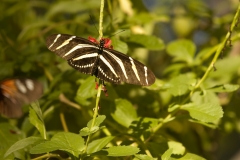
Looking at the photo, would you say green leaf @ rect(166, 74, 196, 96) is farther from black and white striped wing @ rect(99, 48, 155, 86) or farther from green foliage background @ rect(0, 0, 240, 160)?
black and white striped wing @ rect(99, 48, 155, 86)

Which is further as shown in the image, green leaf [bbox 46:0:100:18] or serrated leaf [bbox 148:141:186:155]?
green leaf [bbox 46:0:100:18]

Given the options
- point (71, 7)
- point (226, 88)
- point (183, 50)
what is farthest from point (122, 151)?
point (71, 7)

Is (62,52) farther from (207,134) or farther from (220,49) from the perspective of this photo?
(207,134)

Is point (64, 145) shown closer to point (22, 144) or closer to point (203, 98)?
point (22, 144)

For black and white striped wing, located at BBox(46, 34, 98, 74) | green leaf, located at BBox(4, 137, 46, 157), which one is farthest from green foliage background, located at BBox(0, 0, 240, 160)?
black and white striped wing, located at BBox(46, 34, 98, 74)

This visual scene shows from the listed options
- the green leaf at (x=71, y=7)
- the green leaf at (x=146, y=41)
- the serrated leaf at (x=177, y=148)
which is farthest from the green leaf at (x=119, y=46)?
the green leaf at (x=71, y=7)

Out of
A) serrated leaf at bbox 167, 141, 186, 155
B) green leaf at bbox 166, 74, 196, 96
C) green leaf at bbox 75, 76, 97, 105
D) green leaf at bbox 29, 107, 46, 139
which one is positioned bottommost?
serrated leaf at bbox 167, 141, 186, 155

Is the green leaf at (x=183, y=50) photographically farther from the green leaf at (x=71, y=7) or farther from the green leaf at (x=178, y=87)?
the green leaf at (x=71, y=7)
